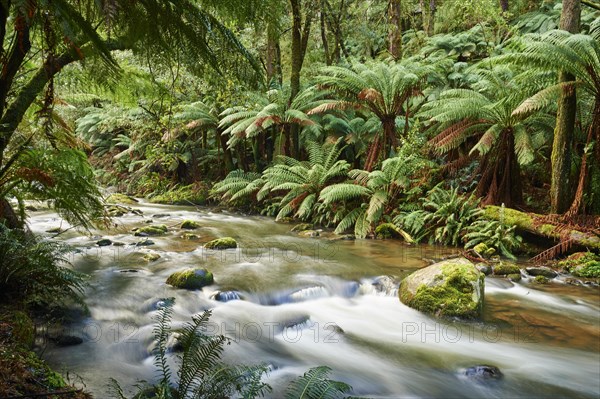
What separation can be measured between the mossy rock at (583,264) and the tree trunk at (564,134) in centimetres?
93

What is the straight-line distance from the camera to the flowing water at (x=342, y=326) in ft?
11.2

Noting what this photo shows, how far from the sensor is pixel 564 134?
650cm

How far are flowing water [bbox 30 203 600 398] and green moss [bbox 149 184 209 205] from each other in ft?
19.8

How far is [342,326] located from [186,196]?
9.27 meters

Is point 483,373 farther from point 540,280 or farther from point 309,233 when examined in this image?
point 309,233

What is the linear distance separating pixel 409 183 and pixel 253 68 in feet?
20.7

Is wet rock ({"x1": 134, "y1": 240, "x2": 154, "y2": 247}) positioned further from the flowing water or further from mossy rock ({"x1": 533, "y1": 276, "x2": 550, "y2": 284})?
mossy rock ({"x1": 533, "y1": 276, "x2": 550, "y2": 284})

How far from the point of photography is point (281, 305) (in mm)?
4938

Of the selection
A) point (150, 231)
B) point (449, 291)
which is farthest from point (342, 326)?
point (150, 231)

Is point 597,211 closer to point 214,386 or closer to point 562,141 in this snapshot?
point 562,141

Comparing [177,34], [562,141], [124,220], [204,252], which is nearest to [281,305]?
[204,252]

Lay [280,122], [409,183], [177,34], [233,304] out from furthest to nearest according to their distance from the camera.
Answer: [280,122]
[409,183]
[233,304]
[177,34]

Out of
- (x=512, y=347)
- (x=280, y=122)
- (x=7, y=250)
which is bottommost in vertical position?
(x=512, y=347)

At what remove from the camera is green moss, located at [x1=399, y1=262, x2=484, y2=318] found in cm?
448
